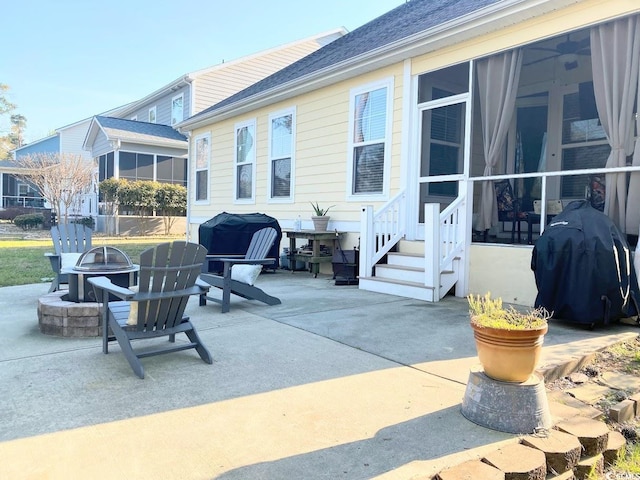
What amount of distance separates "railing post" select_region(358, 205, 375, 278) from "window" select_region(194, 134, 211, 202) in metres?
6.24

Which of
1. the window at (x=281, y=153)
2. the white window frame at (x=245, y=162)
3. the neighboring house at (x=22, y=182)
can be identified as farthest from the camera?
the neighboring house at (x=22, y=182)

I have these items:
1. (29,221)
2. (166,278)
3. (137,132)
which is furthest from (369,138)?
(29,221)

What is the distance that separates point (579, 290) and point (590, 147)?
4.03 meters

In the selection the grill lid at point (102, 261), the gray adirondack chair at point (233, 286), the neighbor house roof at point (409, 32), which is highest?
the neighbor house roof at point (409, 32)

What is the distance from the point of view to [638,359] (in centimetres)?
339

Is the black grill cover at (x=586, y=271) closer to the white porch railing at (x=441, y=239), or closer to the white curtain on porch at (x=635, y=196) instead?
the white curtain on porch at (x=635, y=196)

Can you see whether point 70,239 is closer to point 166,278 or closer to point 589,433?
point 166,278

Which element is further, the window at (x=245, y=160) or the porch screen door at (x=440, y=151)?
the window at (x=245, y=160)

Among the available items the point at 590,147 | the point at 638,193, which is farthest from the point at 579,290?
the point at 590,147

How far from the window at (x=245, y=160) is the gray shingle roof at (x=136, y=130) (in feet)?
30.4

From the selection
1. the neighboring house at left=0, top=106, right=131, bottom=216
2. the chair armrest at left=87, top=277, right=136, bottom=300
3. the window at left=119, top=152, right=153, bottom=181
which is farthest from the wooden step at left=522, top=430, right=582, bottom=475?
the neighboring house at left=0, top=106, right=131, bottom=216

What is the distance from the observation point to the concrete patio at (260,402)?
6.43 ft

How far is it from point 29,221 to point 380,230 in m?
17.2

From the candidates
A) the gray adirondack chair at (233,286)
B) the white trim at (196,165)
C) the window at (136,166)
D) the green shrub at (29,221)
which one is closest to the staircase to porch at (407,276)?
the gray adirondack chair at (233,286)
